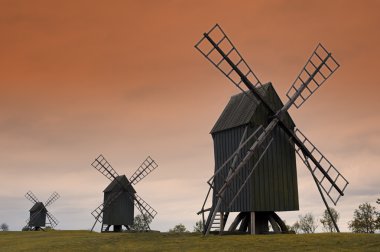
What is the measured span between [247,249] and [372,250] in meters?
5.03

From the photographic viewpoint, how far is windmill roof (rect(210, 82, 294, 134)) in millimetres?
27297

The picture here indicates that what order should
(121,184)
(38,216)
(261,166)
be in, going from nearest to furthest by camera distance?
(261,166), (121,184), (38,216)

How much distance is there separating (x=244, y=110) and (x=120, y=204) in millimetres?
27341

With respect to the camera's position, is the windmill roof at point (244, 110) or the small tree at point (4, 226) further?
the small tree at point (4, 226)

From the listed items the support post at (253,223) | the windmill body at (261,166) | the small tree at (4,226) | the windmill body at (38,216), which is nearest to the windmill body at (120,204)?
the windmill body at (261,166)

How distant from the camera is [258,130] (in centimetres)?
2653

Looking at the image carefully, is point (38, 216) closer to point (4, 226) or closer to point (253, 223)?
point (253, 223)

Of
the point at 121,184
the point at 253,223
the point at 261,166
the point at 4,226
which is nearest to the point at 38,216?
the point at 121,184

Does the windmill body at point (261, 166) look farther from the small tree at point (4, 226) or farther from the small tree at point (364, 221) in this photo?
the small tree at point (4, 226)

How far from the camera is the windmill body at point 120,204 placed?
50.5 metres

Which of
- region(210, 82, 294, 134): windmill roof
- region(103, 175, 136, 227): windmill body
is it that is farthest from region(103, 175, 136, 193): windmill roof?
region(210, 82, 294, 134): windmill roof

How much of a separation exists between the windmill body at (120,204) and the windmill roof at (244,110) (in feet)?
77.3

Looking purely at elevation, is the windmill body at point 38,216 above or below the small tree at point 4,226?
below

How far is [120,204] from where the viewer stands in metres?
50.8
